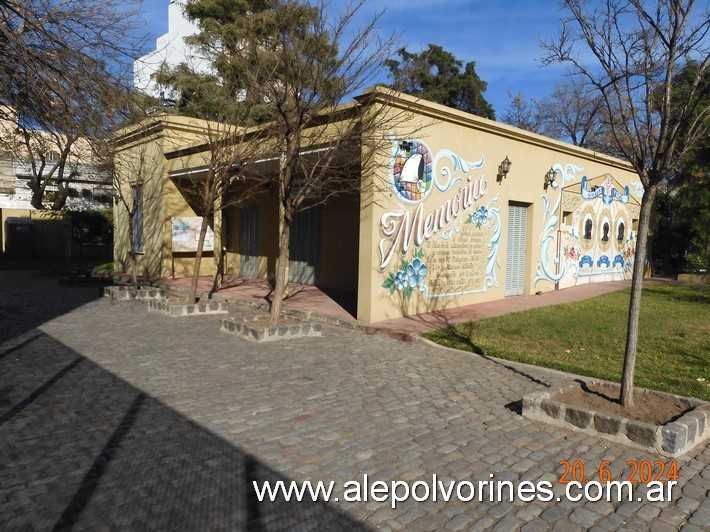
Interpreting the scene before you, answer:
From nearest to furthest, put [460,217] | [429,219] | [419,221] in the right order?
1. [419,221]
2. [429,219]
3. [460,217]

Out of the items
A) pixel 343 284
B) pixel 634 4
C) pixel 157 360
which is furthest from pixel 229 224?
pixel 634 4

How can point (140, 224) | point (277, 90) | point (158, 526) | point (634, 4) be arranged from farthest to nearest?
point (140, 224)
point (277, 90)
point (634, 4)
point (158, 526)

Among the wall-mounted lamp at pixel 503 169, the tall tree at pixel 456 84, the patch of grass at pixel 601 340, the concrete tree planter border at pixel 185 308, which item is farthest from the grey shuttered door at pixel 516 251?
the tall tree at pixel 456 84

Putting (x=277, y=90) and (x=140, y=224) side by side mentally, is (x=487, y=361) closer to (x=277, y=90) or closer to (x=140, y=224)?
(x=277, y=90)

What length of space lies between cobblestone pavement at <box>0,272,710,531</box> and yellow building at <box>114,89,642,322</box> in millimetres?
2852

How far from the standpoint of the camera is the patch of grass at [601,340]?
6.26 meters

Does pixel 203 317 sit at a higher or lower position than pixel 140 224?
lower

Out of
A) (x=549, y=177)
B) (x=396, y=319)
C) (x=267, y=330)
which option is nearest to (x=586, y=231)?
(x=549, y=177)

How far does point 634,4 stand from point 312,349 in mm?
5543

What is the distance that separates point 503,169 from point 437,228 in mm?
2579

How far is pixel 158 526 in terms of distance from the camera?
2975 mm

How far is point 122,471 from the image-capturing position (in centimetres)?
362

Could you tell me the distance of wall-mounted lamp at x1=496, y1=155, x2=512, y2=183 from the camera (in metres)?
11.5

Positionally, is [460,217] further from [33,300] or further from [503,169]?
[33,300]
